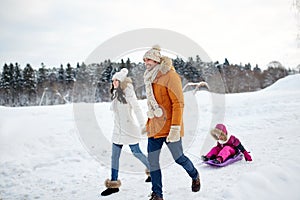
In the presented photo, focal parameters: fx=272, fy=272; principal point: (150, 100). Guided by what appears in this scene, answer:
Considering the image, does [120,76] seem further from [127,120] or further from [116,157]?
[116,157]

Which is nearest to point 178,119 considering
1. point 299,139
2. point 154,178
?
point 154,178

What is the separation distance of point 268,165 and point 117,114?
2.36m

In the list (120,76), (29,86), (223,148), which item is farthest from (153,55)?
(29,86)

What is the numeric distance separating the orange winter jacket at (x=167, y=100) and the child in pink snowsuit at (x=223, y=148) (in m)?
1.66

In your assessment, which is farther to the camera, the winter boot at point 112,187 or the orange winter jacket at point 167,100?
the winter boot at point 112,187

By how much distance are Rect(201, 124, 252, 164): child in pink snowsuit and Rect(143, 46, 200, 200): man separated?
1.41 metres

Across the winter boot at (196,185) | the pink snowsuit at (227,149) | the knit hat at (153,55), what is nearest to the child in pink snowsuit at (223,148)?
the pink snowsuit at (227,149)

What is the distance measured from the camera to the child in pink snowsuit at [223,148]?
179 inches

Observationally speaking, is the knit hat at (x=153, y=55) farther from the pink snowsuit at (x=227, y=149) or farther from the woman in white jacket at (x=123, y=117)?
the pink snowsuit at (x=227, y=149)

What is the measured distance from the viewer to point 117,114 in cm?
407

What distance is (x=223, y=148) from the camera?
15.5ft

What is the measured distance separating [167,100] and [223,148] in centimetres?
207

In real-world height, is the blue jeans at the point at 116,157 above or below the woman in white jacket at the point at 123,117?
below

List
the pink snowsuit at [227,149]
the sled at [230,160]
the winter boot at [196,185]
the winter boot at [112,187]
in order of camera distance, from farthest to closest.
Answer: the pink snowsuit at [227,149] → the sled at [230,160] → the winter boot at [112,187] → the winter boot at [196,185]
